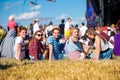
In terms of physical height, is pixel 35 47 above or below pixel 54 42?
below

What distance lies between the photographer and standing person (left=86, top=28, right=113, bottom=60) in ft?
33.1

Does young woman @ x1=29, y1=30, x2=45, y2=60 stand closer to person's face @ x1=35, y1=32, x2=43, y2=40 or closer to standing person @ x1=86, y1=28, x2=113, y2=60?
person's face @ x1=35, y1=32, x2=43, y2=40

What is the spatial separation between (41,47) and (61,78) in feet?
17.7

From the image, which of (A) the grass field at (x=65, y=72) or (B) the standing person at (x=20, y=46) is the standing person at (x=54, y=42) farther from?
(A) the grass field at (x=65, y=72)

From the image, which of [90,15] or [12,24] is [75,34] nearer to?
[12,24]

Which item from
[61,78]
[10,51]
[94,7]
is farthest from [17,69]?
[94,7]

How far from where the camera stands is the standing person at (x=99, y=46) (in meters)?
10.1

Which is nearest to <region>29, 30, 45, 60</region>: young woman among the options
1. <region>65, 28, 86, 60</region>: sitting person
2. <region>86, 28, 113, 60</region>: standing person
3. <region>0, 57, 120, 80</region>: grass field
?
<region>65, 28, 86, 60</region>: sitting person

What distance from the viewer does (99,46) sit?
10.1 m

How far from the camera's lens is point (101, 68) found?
734 cm

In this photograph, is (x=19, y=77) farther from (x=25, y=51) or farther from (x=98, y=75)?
(x=25, y=51)

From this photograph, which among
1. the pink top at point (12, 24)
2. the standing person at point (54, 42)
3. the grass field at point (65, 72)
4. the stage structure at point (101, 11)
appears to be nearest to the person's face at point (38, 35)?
the standing person at point (54, 42)

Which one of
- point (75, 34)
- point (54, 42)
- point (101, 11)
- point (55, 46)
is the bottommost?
point (55, 46)

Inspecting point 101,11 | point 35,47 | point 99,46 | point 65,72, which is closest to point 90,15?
point 101,11
